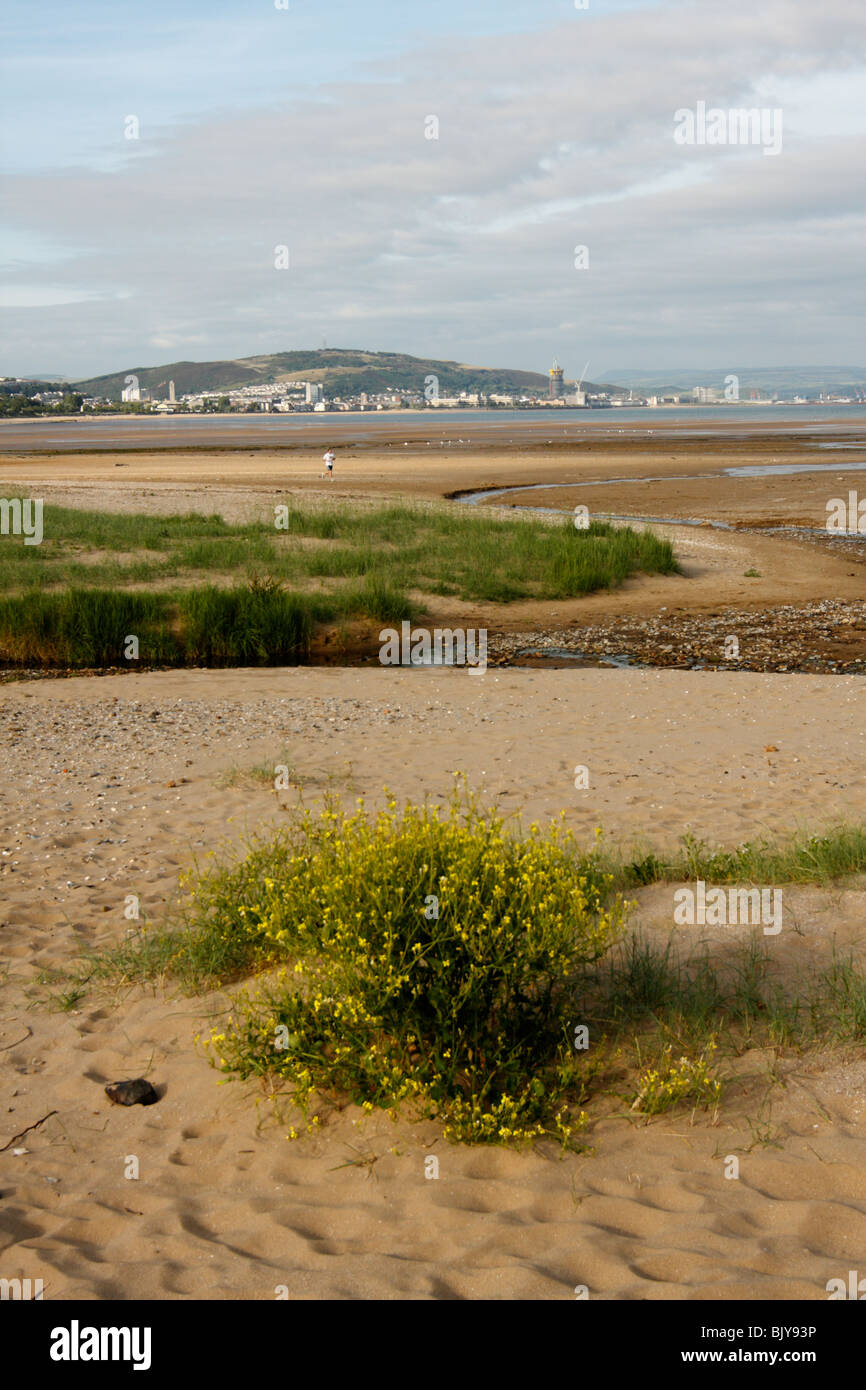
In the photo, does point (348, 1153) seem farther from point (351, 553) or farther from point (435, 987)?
point (351, 553)

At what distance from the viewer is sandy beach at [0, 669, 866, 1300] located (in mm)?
3498

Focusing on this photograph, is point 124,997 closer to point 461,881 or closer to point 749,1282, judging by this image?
point 461,881

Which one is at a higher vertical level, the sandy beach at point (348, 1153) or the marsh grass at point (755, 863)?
the marsh grass at point (755, 863)

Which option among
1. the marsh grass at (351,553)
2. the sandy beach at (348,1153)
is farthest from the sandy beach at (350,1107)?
the marsh grass at (351,553)

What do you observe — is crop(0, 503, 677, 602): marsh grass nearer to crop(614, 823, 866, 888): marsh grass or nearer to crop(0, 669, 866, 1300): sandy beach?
crop(0, 669, 866, 1300): sandy beach

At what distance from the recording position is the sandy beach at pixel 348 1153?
138 inches

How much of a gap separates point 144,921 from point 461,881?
9.09 ft

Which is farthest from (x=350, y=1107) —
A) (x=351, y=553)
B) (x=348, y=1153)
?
(x=351, y=553)

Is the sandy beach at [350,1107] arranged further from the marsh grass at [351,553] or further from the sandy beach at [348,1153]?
the marsh grass at [351,553]

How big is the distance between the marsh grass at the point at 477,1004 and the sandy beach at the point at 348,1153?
0.49ft

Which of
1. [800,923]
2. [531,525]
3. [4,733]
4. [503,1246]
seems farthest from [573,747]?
[531,525]

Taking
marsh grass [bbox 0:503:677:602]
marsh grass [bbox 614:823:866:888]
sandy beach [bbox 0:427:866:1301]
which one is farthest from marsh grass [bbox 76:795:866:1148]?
marsh grass [bbox 0:503:677:602]

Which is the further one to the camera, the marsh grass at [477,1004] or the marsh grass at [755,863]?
the marsh grass at [755,863]

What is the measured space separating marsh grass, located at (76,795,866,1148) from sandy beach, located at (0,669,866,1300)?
0.15 metres
